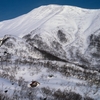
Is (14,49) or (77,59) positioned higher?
(14,49)

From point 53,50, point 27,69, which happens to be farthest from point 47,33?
point 27,69

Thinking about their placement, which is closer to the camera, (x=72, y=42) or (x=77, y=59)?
(x=77, y=59)

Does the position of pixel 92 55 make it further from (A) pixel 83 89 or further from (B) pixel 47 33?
(A) pixel 83 89

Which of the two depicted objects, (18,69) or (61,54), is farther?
(61,54)

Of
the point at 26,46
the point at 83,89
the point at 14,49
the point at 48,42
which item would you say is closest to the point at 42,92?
the point at 83,89

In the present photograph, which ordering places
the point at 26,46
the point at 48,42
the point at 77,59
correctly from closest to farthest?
1. the point at 26,46
2. the point at 77,59
3. the point at 48,42

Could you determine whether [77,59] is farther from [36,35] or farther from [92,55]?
[36,35]

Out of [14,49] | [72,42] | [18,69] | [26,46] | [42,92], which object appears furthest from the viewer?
[72,42]

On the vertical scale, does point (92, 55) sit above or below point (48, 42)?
below

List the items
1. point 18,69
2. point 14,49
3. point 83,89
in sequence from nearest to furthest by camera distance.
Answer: point 83,89, point 18,69, point 14,49
